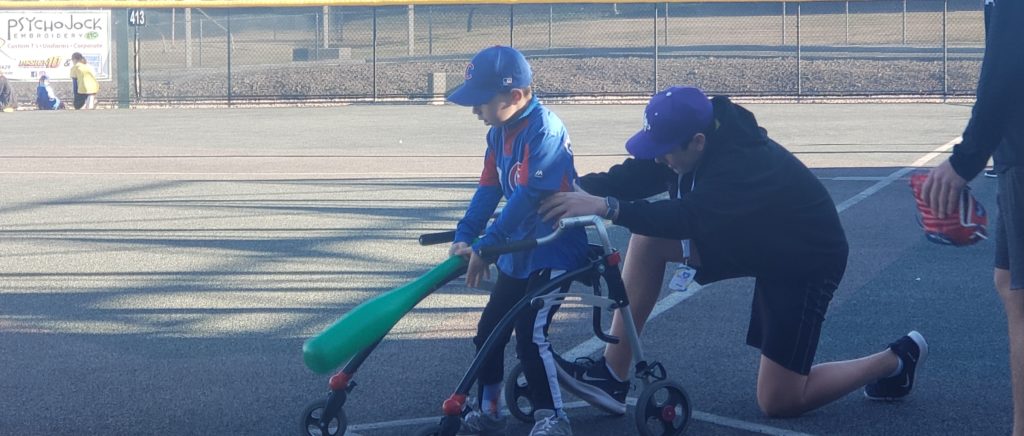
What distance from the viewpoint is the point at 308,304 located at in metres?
6.71

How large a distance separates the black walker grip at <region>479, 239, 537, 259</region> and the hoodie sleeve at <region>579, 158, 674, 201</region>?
0.84m

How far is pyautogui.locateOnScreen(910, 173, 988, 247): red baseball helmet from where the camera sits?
3574mm

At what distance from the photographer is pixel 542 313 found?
13.5ft

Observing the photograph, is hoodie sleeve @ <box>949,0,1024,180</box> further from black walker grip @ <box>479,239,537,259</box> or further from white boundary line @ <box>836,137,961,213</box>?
white boundary line @ <box>836,137,961,213</box>

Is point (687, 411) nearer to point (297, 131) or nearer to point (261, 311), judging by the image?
point (261, 311)

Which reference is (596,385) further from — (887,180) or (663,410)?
(887,180)

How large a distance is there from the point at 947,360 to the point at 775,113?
16.7m

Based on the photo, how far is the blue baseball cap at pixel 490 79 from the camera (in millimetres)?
4207

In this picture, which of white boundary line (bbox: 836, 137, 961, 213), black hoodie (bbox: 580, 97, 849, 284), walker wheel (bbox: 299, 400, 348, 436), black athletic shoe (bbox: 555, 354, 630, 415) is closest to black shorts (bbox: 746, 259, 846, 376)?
black hoodie (bbox: 580, 97, 849, 284)

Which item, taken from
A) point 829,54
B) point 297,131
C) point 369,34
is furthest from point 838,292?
point 369,34

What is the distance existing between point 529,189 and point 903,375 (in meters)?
1.77

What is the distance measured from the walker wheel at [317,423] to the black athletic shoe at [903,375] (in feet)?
6.93

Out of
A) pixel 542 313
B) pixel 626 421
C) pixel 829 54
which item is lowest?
pixel 626 421

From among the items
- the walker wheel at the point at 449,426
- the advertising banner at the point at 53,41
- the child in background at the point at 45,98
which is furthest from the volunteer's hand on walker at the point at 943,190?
the advertising banner at the point at 53,41
